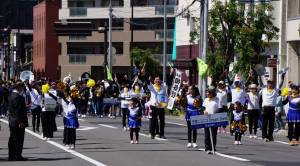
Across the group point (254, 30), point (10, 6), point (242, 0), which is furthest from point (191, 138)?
point (10, 6)

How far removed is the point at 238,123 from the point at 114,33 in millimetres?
65853

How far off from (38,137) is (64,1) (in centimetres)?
6831

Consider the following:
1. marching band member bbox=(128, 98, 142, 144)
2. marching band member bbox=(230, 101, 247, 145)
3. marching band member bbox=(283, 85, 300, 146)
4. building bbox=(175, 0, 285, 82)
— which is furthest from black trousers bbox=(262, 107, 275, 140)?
building bbox=(175, 0, 285, 82)

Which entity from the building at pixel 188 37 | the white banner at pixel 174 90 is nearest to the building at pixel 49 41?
the building at pixel 188 37

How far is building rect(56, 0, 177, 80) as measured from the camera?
89.7 metres

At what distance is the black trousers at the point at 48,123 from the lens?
2648cm

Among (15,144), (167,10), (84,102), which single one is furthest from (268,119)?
(167,10)

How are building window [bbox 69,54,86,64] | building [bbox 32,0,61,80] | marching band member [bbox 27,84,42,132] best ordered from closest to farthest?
marching band member [bbox 27,84,42,132] < building window [bbox 69,54,86,64] < building [bbox 32,0,61,80]

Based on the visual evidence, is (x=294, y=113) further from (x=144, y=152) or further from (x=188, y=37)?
(x=188, y=37)

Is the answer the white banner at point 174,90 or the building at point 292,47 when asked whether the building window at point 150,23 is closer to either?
the building at point 292,47

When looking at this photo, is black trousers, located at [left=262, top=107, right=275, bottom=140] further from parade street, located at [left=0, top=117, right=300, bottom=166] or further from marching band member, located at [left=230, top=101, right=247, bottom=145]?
marching band member, located at [left=230, top=101, right=247, bottom=145]

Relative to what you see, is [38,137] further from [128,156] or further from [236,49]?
[236,49]

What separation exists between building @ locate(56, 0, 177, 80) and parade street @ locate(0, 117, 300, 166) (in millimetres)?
60344

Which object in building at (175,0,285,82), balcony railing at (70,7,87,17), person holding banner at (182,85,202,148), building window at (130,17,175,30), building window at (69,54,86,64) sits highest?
balcony railing at (70,7,87,17)
